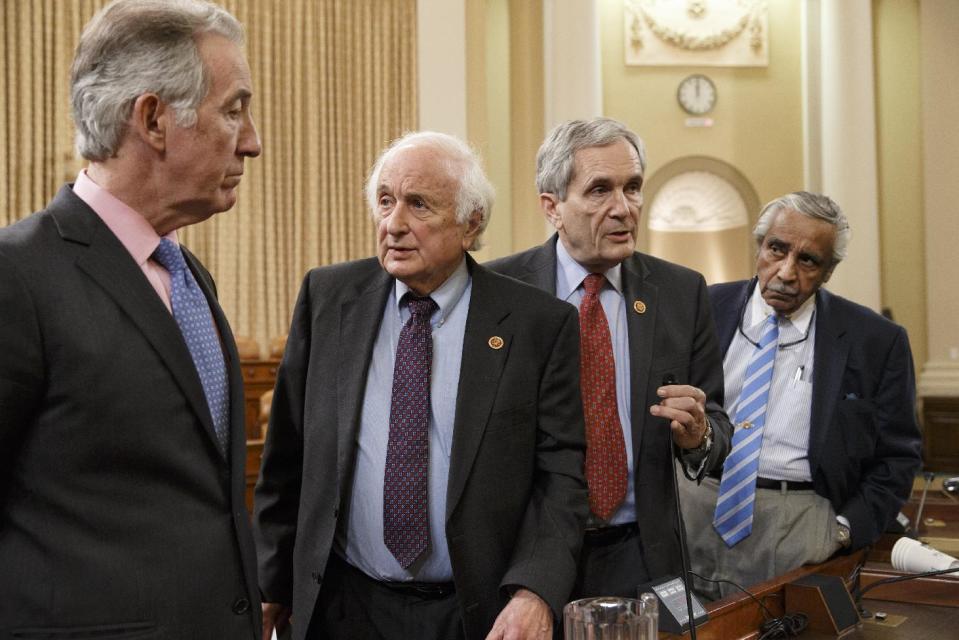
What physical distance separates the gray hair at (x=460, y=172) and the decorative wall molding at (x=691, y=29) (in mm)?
10121

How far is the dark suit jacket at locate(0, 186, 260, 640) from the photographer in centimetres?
129

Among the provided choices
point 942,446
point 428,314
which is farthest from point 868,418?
point 942,446

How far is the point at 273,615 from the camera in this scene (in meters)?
2.12

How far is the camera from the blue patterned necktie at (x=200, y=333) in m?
1.51

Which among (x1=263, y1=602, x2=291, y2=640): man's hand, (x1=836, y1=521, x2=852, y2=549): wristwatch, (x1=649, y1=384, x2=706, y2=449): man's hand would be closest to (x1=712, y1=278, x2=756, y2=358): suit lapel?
(x1=836, y1=521, x2=852, y2=549): wristwatch

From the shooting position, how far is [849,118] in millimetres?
10977

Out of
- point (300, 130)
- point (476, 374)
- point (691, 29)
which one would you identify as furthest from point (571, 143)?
point (691, 29)

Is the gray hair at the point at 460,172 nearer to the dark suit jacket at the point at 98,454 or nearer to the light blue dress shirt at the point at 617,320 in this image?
the light blue dress shirt at the point at 617,320

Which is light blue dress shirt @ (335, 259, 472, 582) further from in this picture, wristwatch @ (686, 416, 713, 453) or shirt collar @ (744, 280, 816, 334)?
shirt collar @ (744, 280, 816, 334)

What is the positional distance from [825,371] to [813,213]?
469mm

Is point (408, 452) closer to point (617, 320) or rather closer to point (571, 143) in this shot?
point (617, 320)

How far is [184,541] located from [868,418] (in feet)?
7.21

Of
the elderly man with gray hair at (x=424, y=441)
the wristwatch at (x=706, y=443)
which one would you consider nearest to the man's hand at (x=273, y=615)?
the elderly man with gray hair at (x=424, y=441)

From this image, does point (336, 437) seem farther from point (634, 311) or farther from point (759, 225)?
point (759, 225)
